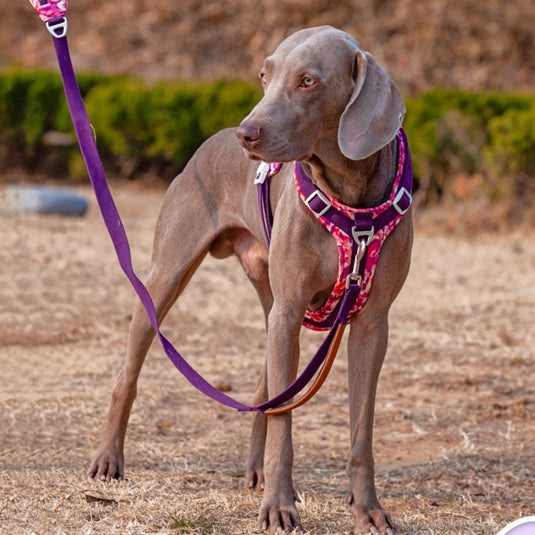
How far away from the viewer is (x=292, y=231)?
3232 mm

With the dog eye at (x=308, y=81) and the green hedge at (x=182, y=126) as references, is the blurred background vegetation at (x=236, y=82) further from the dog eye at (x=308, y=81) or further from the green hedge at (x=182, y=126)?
the dog eye at (x=308, y=81)

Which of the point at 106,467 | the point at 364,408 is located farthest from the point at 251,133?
the point at 106,467

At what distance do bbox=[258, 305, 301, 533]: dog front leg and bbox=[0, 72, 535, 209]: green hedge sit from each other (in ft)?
21.3

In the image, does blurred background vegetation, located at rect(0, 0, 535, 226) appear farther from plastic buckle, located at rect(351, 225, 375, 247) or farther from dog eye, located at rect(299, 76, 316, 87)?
dog eye, located at rect(299, 76, 316, 87)

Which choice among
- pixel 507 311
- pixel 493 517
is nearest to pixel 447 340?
pixel 507 311

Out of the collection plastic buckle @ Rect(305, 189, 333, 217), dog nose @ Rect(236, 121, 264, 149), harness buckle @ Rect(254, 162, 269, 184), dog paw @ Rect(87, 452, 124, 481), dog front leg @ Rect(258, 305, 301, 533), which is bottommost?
dog paw @ Rect(87, 452, 124, 481)

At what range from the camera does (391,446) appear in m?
4.49

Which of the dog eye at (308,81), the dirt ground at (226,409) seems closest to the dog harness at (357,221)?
the dog eye at (308,81)

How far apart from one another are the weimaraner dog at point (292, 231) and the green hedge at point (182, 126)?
5909 millimetres

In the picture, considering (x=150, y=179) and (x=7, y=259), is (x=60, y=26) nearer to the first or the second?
(x=7, y=259)

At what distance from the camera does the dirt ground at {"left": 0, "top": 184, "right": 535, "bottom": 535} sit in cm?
353

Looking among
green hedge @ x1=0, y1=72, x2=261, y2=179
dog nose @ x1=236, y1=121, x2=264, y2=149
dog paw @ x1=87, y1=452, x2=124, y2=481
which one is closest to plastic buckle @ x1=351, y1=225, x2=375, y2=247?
dog nose @ x1=236, y1=121, x2=264, y2=149

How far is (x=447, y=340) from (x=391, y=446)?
1900 millimetres

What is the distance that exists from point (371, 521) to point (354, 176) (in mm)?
1184
